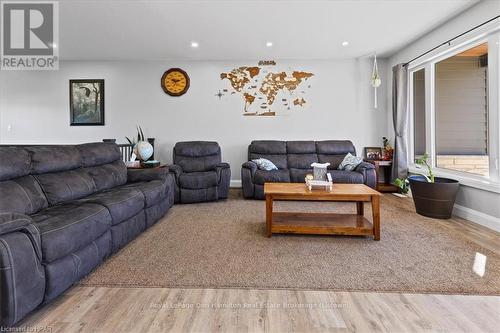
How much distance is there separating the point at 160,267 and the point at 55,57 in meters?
5.00

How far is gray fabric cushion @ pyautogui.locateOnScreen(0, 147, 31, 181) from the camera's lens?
1.88 meters

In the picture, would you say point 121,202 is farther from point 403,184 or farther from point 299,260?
point 403,184

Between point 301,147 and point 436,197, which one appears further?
point 301,147

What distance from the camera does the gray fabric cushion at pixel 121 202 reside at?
2123 mm

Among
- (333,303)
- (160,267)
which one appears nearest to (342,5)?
(333,303)

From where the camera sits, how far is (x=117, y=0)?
283 centimetres

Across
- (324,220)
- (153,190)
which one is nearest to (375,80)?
(324,220)

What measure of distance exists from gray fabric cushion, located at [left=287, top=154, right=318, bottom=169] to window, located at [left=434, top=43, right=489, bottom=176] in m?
1.90

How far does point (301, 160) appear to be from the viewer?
4.66 m

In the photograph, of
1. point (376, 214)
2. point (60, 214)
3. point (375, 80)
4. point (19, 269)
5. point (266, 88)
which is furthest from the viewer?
→ point (266, 88)

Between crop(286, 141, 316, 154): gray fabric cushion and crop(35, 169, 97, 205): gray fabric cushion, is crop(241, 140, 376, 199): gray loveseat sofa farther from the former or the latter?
crop(35, 169, 97, 205): gray fabric cushion

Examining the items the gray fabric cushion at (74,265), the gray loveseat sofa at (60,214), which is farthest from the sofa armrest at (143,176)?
the gray fabric cushion at (74,265)

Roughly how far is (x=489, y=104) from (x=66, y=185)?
4517mm

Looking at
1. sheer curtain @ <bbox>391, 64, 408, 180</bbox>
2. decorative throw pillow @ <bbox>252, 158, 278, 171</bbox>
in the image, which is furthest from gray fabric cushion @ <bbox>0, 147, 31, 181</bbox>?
sheer curtain @ <bbox>391, 64, 408, 180</bbox>
